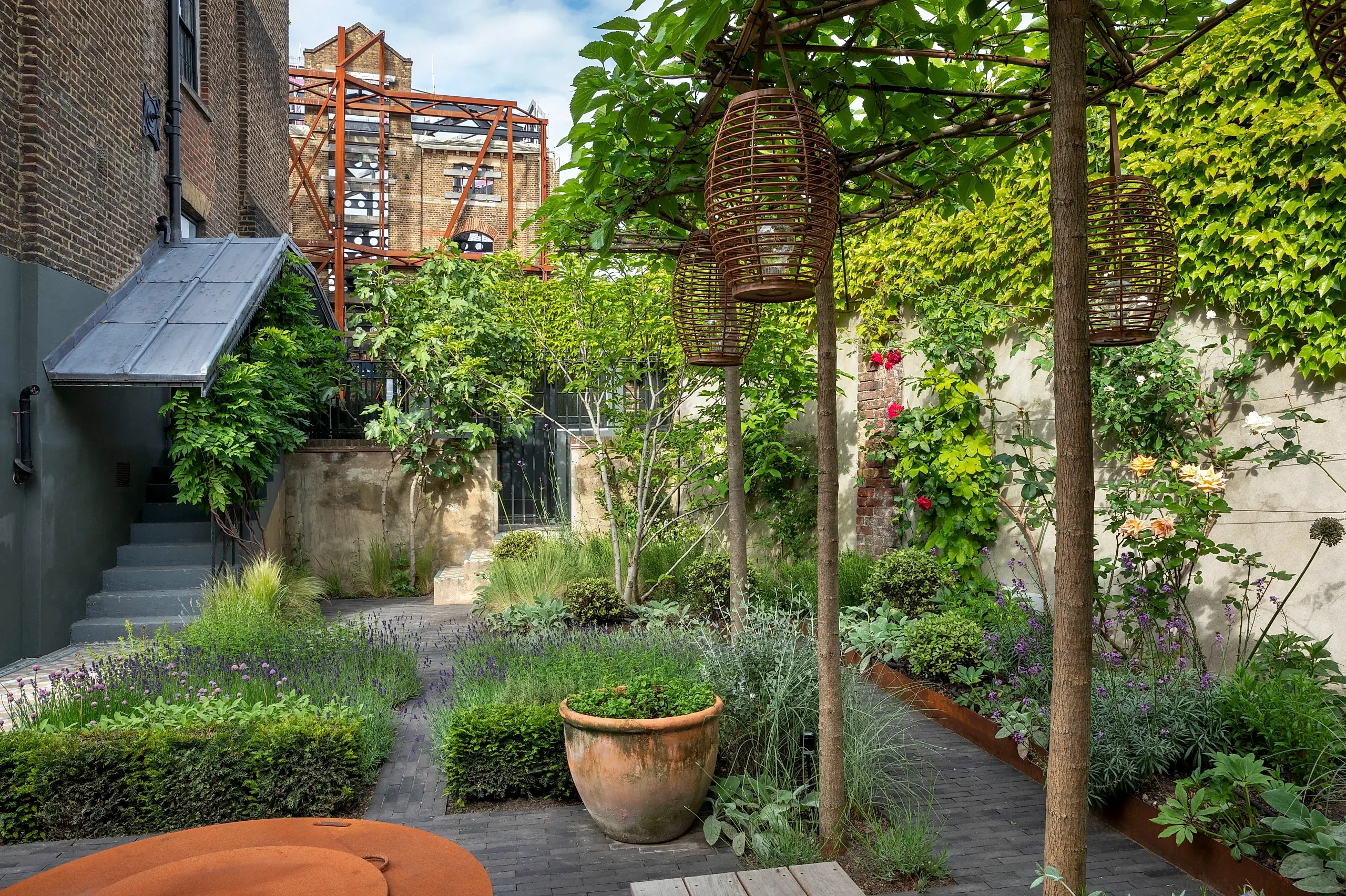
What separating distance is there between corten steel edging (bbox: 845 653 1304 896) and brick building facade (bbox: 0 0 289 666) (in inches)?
239

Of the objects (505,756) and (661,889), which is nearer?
(661,889)

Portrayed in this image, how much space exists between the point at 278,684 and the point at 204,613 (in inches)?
79.2

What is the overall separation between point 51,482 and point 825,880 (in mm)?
6550

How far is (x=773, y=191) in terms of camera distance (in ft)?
7.26

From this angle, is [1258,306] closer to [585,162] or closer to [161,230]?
[585,162]

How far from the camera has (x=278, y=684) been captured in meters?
4.72

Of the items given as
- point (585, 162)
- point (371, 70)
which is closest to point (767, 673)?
point (585, 162)

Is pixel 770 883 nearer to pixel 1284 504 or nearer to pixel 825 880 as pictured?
pixel 825 880

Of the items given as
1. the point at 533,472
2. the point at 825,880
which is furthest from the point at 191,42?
the point at 825,880

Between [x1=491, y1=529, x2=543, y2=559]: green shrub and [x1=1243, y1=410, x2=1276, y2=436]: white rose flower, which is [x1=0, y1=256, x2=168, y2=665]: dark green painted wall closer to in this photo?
[x1=491, y1=529, x2=543, y2=559]: green shrub

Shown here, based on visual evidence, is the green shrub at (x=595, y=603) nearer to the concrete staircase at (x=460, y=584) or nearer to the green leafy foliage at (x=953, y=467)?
the concrete staircase at (x=460, y=584)

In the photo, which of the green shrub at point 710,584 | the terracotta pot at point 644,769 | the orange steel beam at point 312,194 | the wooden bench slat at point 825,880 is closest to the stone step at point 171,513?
the green shrub at point 710,584

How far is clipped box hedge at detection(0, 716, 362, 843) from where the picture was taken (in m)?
3.77

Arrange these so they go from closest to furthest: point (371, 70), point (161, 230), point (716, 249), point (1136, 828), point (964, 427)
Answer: point (716, 249) → point (1136, 828) → point (964, 427) → point (161, 230) → point (371, 70)
